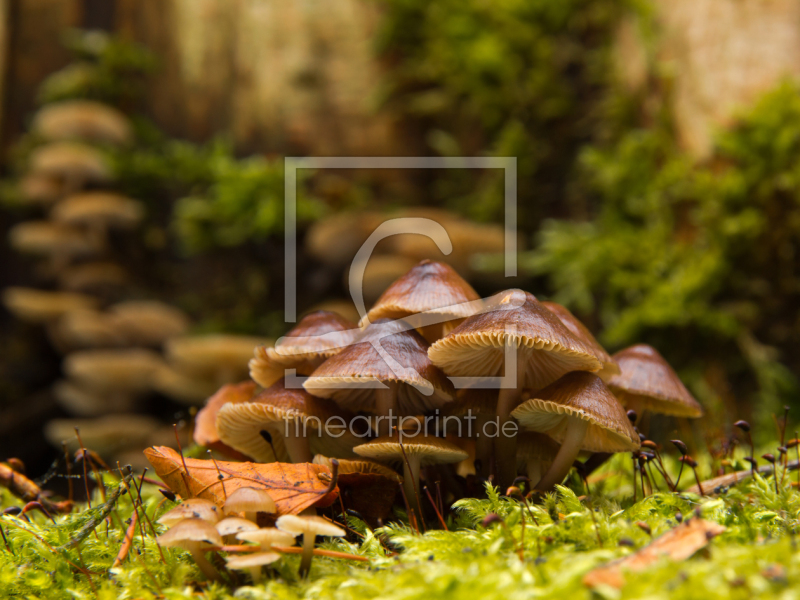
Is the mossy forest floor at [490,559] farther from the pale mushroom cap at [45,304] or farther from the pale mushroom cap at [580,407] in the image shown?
the pale mushroom cap at [45,304]

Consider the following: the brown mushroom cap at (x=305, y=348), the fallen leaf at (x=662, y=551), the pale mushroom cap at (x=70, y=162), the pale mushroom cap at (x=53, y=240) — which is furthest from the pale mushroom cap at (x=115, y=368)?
the fallen leaf at (x=662, y=551)

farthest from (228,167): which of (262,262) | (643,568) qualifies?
(643,568)

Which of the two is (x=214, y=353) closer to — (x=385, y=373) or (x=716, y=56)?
(x=385, y=373)

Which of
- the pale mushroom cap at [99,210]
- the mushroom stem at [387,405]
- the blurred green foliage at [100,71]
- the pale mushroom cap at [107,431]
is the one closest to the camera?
the mushroom stem at [387,405]

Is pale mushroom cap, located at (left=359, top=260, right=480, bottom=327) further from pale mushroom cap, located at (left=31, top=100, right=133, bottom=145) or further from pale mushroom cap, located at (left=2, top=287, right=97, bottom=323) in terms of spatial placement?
pale mushroom cap, located at (left=31, top=100, right=133, bottom=145)

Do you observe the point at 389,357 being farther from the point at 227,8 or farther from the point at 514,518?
the point at 227,8

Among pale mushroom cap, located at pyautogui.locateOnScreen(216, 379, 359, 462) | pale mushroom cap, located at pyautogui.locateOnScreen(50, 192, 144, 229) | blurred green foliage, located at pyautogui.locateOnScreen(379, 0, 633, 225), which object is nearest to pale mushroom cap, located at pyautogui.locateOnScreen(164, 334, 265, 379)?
pale mushroom cap, located at pyautogui.locateOnScreen(50, 192, 144, 229)
